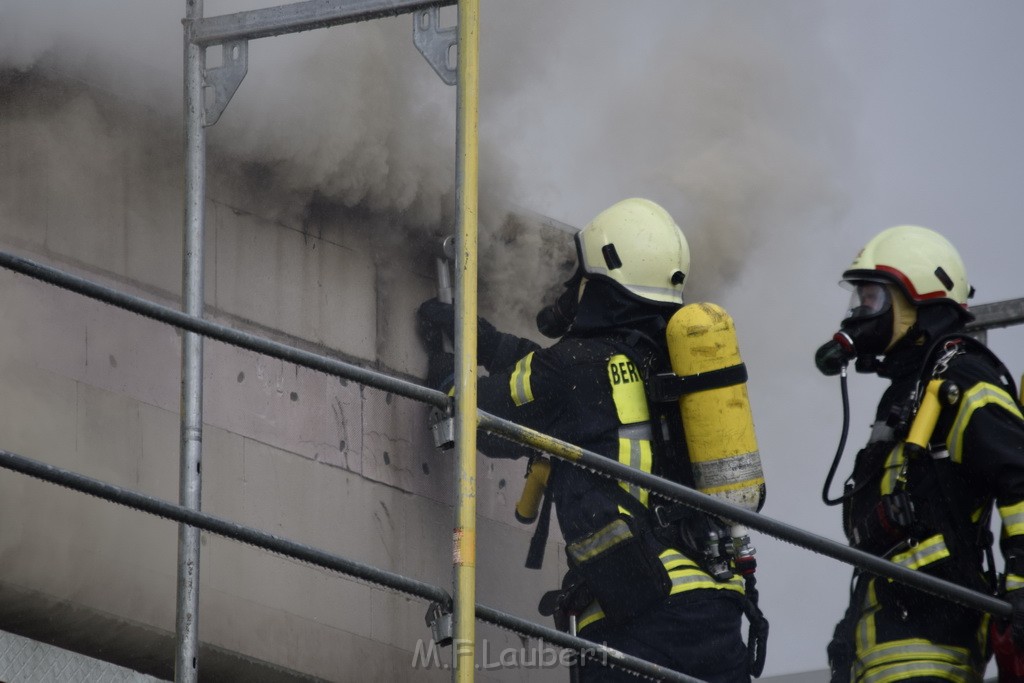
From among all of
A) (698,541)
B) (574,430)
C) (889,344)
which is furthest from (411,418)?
(889,344)

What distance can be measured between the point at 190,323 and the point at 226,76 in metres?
1.63

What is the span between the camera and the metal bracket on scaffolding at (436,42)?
3.97m

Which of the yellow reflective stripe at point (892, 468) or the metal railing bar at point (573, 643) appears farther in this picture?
the yellow reflective stripe at point (892, 468)

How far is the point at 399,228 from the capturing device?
5.70 m

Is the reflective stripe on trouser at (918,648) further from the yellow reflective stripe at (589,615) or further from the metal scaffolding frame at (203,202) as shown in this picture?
the metal scaffolding frame at (203,202)

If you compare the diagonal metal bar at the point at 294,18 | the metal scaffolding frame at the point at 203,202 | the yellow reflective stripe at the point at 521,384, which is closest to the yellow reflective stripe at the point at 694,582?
the yellow reflective stripe at the point at 521,384

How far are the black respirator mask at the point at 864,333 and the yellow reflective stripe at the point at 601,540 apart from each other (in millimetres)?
782

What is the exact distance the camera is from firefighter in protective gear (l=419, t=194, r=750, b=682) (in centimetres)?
464

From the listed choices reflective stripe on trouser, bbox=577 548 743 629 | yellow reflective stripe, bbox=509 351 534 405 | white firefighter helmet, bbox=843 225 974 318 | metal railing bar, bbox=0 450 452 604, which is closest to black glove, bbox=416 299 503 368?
yellow reflective stripe, bbox=509 351 534 405

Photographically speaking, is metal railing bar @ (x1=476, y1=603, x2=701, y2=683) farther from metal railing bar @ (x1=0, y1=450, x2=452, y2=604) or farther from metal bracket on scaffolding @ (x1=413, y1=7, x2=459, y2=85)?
metal bracket on scaffolding @ (x1=413, y1=7, x2=459, y2=85)

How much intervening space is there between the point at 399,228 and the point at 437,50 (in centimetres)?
172

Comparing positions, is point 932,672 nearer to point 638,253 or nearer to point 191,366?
point 638,253

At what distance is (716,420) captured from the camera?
4.75 meters

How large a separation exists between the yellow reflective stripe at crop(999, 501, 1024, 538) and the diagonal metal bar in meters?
2.03
